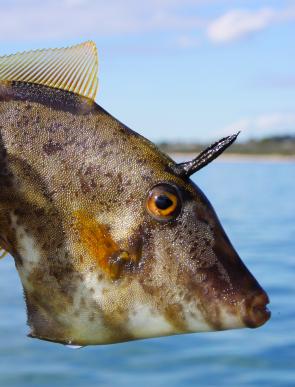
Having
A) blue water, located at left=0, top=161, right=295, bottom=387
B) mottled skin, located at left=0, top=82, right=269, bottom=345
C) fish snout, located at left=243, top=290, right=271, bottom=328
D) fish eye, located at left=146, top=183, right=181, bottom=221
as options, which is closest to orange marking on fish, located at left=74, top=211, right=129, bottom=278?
mottled skin, located at left=0, top=82, right=269, bottom=345

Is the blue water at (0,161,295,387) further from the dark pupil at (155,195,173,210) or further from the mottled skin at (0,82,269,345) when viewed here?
the dark pupil at (155,195,173,210)

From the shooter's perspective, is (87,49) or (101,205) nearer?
(101,205)

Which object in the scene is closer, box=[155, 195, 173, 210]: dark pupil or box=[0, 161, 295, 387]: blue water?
box=[155, 195, 173, 210]: dark pupil

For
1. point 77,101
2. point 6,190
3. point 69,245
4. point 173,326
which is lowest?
point 173,326

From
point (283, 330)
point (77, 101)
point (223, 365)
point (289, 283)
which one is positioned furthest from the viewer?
point (289, 283)

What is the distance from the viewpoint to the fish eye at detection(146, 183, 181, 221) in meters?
3.26

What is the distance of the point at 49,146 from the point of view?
337 cm

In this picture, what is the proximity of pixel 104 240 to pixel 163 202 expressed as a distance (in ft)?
0.85

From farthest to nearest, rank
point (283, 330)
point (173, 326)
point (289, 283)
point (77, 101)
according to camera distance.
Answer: point (289, 283)
point (283, 330)
point (77, 101)
point (173, 326)

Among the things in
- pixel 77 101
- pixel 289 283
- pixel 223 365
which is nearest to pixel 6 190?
pixel 77 101

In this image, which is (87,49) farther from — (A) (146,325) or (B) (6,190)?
(A) (146,325)

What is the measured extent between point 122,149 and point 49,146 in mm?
279

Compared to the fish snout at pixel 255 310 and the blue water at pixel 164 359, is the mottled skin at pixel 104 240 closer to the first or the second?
the fish snout at pixel 255 310

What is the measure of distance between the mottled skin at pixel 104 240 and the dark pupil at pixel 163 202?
0.06 metres
